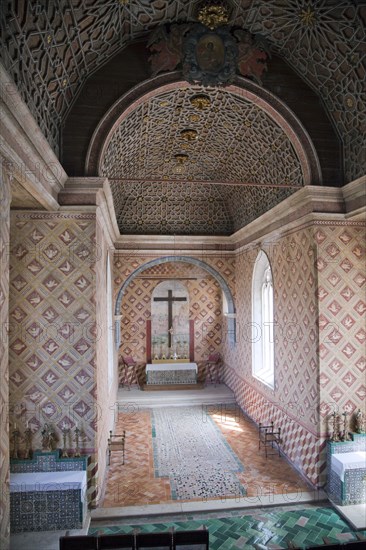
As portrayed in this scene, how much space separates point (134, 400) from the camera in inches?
482

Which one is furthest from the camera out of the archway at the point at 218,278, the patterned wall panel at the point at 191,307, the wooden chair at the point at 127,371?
the patterned wall panel at the point at 191,307

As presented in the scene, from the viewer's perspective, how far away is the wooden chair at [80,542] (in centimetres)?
411

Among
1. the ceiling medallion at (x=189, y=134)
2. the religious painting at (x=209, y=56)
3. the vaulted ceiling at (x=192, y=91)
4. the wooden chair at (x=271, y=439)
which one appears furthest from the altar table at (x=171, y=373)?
the religious painting at (x=209, y=56)

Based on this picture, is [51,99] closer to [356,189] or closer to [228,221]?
[356,189]

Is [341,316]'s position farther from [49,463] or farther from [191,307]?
[191,307]

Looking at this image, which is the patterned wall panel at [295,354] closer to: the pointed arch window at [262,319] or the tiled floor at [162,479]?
the tiled floor at [162,479]

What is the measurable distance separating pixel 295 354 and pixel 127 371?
8.11 meters

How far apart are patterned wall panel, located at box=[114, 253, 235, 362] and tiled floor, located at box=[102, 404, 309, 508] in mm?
4145

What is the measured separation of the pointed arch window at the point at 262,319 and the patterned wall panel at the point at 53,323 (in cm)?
542

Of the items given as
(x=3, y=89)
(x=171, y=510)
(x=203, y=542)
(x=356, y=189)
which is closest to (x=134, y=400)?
(x=171, y=510)

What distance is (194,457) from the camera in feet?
27.4

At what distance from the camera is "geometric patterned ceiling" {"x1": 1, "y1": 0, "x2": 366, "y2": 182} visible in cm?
473

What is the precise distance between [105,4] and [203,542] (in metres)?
6.92

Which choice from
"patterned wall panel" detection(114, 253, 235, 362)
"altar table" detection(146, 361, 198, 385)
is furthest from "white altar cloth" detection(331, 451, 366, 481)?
"patterned wall panel" detection(114, 253, 235, 362)
